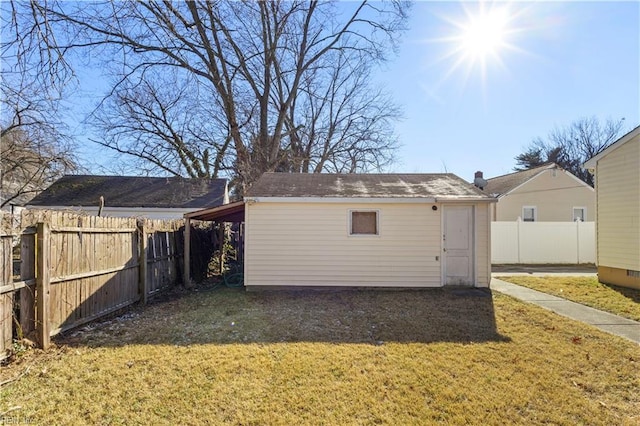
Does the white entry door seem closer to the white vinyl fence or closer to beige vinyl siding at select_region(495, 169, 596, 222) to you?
the white vinyl fence

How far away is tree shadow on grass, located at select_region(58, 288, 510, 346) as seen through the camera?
5.08 metres

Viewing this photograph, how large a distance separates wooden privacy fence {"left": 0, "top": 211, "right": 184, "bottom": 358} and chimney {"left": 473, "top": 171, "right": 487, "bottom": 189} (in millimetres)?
20134

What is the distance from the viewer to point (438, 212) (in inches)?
330

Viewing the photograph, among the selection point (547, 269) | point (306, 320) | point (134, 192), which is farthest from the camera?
point (134, 192)

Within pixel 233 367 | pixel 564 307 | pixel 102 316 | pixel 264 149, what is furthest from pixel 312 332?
pixel 264 149

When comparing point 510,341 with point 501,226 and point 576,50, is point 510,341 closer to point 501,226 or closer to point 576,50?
point 576,50

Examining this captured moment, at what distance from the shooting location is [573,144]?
1300 inches

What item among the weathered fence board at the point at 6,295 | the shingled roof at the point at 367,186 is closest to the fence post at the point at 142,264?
the shingled roof at the point at 367,186

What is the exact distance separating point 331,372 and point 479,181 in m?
20.8

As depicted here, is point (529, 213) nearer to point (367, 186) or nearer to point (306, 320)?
point (367, 186)

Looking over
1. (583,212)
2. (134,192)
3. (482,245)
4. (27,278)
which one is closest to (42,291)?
(27,278)

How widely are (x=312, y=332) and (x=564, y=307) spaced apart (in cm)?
570

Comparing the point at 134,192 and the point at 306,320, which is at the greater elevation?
the point at 134,192

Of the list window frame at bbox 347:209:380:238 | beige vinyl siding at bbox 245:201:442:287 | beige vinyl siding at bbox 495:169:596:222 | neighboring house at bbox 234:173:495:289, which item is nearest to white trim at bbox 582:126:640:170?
neighboring house at bbox 234:173:495:289
